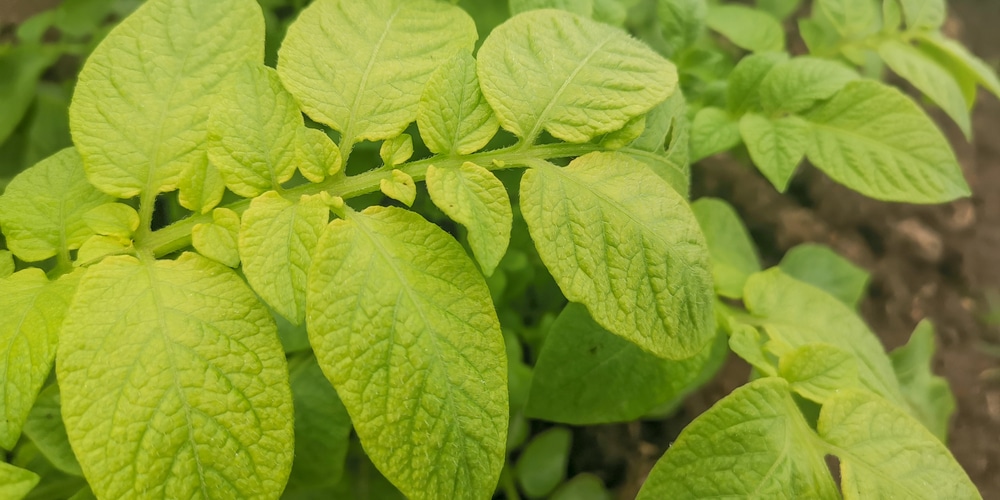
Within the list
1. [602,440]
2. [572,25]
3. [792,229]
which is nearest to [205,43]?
[572,25]

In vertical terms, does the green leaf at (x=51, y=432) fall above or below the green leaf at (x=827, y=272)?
above

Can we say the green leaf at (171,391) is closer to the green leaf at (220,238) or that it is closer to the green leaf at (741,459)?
the green leaf at (220,238)

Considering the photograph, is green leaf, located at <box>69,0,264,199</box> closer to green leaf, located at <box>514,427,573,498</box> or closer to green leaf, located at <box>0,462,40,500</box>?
green leaf, located at <box>0,462,40,500</box>

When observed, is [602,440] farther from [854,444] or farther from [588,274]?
[588,274]

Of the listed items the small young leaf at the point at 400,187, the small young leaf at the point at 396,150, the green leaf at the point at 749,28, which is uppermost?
the small young leaf at the point at 396,150

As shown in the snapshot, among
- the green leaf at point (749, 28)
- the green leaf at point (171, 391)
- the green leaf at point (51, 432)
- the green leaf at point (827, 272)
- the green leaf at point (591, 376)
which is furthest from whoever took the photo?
the green leaf at point (827, 272)

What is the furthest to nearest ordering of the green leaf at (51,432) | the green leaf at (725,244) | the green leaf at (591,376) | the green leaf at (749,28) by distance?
the green leaf at (749,28) → the green leaf at (725,244) → the green leaf at (591,376) → the green leaf at (51,432)

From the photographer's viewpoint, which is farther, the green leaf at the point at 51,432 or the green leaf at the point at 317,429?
the green leaf at the point at 317,429

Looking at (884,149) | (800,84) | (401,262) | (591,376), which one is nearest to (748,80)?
(800,84)

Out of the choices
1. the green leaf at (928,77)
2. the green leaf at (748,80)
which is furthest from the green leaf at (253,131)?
the green leaf at (928,77)
